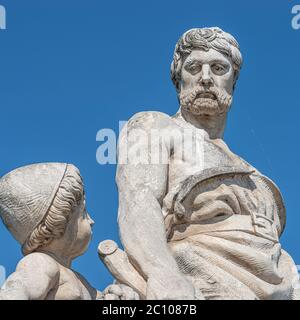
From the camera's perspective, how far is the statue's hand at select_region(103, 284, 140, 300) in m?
14.2

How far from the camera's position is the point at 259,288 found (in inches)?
585

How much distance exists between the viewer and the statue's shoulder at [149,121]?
15.6m

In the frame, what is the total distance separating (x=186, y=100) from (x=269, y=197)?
1129mm

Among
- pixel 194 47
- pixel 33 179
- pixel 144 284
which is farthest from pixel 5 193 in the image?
pixel 194 47

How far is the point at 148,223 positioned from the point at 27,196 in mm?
1091

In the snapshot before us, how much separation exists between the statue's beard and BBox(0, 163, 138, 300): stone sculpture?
65.5 inches

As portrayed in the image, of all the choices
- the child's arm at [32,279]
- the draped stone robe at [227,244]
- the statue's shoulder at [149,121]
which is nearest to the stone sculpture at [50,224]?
the child's arm at [32,279]

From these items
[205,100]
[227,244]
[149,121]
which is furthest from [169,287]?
[205,100]

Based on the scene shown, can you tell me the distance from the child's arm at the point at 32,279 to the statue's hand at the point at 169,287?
768 millimetres

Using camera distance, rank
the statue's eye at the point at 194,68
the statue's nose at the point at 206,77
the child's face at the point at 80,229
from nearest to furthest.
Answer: the child's face at the point at 80,229 → the statue's nose at the point at 206,77 → the statue's eye at the point at 194,68

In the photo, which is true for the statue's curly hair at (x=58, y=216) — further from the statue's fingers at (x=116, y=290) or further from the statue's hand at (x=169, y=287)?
the statue's hand at (x=169, y=287)

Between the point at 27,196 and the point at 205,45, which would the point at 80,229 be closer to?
the point at 27,196

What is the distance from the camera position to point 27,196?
A: 14.4 meters
